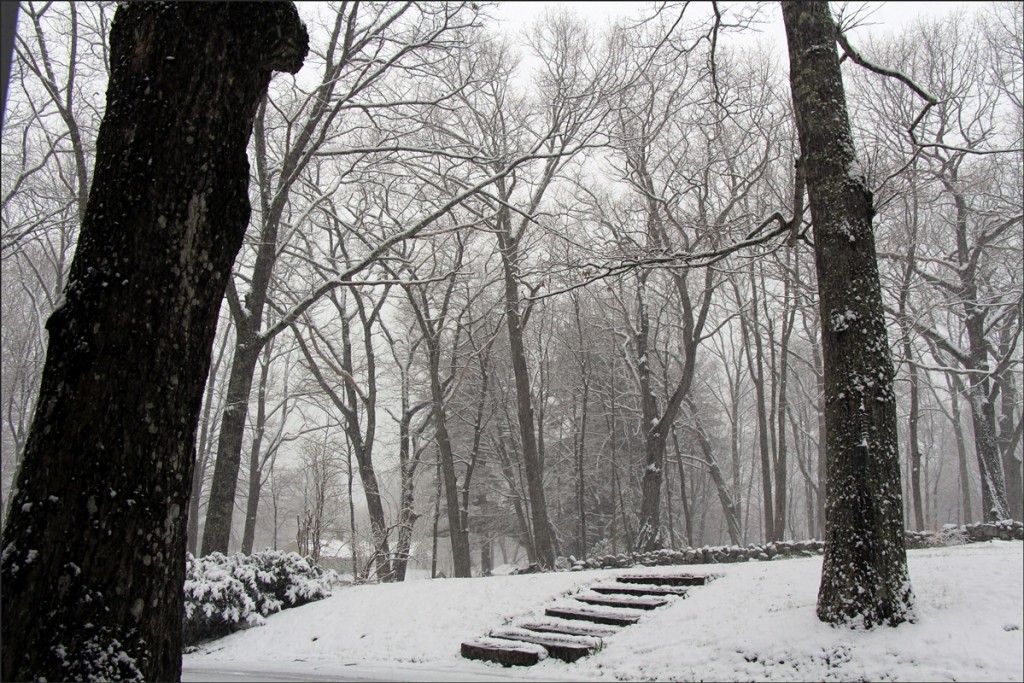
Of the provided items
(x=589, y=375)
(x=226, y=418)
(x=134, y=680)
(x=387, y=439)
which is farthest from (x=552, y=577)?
(x=387, y=439)

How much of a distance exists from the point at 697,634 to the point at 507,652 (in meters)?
1.86

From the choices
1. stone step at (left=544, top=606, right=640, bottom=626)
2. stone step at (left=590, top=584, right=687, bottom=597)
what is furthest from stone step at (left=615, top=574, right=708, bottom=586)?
stone step at (left=544, top=606, right=640, bottom=626)

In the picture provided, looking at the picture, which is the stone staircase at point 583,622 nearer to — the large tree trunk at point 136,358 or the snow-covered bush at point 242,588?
the snow-covered bush at point 242,588

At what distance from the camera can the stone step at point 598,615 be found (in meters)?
7.46

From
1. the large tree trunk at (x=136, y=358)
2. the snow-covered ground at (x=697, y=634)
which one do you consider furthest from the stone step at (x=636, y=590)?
the large tree trunk at (x=136, y=358)

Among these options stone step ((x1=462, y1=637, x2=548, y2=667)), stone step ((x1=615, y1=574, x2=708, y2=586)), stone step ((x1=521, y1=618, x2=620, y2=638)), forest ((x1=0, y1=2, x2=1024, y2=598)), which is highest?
forest ((x1=0, y1=2, x2=1024, y2=598))

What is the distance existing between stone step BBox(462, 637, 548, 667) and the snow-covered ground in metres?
0.12

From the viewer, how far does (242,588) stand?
8977mm

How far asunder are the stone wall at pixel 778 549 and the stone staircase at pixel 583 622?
157 centimetres

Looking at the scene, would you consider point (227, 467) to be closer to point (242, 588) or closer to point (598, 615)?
point (242, 588)

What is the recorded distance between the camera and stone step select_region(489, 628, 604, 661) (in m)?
6.55

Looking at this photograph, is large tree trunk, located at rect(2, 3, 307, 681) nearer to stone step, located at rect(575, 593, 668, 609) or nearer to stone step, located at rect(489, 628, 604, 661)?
stone step, located at rect(489, 628, 604, 661)

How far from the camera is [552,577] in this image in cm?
988

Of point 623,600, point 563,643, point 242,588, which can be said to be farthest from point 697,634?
point 242,588
